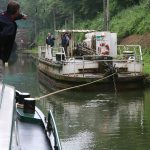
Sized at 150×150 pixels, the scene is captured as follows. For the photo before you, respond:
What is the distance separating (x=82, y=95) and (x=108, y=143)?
8.16 metres

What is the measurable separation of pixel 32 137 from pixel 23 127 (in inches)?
17.0

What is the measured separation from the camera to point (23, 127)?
6125 millimetres

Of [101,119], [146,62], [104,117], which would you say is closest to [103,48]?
[146,62]

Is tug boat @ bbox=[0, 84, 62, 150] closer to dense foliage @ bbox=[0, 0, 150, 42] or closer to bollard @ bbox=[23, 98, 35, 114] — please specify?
bollard @ bbox=[23, 98, 35, 114]

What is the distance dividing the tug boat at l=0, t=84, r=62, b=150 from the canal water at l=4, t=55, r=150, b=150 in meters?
1.24

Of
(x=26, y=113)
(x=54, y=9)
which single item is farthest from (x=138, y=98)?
(x=54, y=9)

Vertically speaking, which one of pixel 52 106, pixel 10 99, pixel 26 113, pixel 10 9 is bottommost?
pixel 52 106

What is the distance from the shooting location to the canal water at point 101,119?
1038cm

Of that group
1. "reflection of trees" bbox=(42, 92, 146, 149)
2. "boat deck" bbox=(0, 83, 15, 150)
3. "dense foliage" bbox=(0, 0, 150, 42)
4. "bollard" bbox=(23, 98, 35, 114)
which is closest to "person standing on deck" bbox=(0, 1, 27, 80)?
"boat deck" bbox=(0, 83, 15, 150)

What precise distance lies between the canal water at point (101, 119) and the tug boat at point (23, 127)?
4.06 feet

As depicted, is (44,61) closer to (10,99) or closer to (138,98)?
(138,98)

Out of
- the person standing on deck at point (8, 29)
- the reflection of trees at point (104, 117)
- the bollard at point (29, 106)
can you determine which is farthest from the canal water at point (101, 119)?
the person standing on deck at point (8, 29)

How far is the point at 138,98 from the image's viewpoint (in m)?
17.2

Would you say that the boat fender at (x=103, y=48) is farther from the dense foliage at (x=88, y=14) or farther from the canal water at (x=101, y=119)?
the dense foliage at (x=88, y=14)
